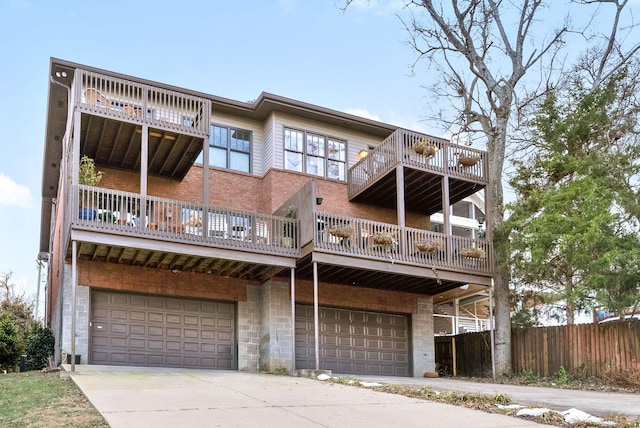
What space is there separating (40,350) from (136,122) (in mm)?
6977

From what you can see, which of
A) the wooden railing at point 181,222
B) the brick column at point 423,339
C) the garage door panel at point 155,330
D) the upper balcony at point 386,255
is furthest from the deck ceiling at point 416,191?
the garage door panel at point 155,330

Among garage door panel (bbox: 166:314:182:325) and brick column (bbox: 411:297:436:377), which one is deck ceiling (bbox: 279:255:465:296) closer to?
brick column (bbox: 411:297:436:377)

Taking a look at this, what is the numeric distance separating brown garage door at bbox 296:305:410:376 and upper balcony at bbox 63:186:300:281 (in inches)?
103

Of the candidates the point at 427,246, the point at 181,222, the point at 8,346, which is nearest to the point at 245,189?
the point at 181,222

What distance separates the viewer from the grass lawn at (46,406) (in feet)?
25.2

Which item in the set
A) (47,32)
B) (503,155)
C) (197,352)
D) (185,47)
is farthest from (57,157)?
(503,155)

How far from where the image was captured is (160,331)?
18.0 m

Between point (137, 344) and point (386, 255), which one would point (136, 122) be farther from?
point (386, 255)

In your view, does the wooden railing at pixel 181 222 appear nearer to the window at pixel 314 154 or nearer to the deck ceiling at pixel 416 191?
the window at pixel 314 154

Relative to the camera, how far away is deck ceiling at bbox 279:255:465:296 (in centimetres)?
1888

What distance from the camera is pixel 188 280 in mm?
18469

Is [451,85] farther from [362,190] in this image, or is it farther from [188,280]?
[188,280]

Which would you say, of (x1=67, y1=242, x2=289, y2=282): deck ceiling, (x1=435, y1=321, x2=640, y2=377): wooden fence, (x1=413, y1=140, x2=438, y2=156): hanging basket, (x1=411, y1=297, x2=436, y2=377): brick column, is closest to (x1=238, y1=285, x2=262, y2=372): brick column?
(x1=67, y1=242, x2=289, y2=282): deck ceiling

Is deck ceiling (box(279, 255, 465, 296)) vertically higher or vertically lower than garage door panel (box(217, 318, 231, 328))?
higher
